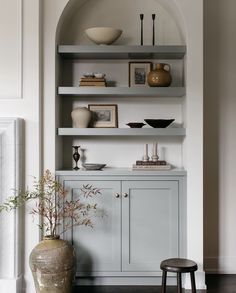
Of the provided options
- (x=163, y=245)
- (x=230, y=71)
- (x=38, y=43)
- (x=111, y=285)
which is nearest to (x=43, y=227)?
(x=111, y=285)

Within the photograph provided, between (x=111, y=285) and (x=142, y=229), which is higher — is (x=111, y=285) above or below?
below

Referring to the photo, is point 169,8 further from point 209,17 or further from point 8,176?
point 8,176

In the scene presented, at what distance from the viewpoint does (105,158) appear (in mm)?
4004

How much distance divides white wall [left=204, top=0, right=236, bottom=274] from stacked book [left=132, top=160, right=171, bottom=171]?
1.68 feet

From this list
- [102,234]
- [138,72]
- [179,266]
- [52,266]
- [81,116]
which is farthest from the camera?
[138,72]

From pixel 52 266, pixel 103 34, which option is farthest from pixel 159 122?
pixel 52 266

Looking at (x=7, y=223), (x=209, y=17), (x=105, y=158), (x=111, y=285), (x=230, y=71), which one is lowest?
(x=111, y=285)

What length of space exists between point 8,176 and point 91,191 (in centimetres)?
68

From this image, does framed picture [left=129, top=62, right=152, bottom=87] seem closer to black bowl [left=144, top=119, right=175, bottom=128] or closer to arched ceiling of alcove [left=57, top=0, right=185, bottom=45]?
arched ceiling of alcove [left=57, top=0, right=185, bottom=45]

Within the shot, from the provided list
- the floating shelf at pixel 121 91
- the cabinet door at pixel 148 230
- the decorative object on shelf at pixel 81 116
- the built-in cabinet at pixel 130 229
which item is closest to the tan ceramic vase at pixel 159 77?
the floating shelf at pixel 121 91

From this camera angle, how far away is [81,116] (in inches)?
146

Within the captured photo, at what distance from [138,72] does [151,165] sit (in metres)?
0.86

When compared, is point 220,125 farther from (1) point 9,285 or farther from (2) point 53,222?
(1) point 9,285

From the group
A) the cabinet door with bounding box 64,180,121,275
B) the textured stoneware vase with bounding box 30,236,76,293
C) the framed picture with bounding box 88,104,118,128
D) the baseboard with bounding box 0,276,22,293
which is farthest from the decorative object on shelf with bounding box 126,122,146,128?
the baseboard with bounding box 0,276,22,293
